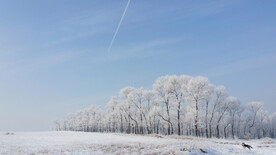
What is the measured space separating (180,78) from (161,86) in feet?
20.6

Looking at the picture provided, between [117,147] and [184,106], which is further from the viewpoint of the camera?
[184,106]

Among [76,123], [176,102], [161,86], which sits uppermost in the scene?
[161,86]

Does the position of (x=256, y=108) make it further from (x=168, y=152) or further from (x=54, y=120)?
(x=54, y=120)

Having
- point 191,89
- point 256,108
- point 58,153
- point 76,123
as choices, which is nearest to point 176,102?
point 191,89

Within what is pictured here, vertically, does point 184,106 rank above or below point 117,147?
above

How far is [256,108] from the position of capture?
106875 millimetres

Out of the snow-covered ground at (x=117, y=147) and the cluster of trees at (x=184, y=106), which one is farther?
the cluster of trees at (x=184, y=106)

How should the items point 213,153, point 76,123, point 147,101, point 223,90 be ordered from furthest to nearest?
point 76,123 → point 147,101 → point 223,90 → point 213,153

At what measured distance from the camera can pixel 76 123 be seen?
16862 cm

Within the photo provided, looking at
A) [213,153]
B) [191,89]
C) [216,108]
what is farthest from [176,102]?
[213,153]

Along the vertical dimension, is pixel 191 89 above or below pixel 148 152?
above

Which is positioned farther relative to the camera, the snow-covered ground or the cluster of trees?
the cluster of trees

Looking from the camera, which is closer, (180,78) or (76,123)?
(180,78)

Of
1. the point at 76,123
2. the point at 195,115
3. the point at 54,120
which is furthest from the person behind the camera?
the point at 54,120
